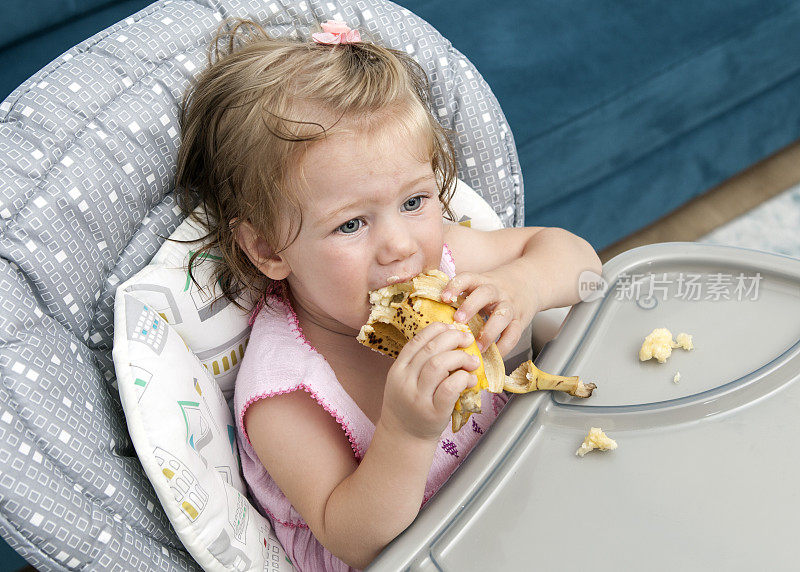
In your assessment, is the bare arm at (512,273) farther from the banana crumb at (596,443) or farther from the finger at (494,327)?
the banana crumb at (596,443)

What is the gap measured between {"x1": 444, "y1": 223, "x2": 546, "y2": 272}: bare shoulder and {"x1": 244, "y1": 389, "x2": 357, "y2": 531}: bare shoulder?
10.6 inches

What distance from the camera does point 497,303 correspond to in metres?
0.82

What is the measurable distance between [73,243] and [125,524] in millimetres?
265

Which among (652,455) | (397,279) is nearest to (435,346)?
(397,279)

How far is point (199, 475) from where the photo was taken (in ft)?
2.45

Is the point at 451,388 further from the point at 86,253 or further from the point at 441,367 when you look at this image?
the point at 86,253

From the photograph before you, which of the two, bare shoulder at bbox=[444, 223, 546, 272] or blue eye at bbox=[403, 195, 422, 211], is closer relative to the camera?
blue eye at bbox=[403, 195, 422, 211]

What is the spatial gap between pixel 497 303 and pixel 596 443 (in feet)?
0.56

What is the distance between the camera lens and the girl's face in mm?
754

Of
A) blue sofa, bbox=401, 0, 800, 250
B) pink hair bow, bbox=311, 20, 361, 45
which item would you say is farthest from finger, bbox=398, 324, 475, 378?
blue sofa, bbox=401, 0, 800, 250

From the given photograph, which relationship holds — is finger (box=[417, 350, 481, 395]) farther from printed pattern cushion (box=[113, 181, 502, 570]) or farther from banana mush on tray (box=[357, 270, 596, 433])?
printed pattern cushion (box=[113, 181, 502, 570])

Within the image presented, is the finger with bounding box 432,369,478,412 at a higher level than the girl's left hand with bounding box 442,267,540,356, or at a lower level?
higher

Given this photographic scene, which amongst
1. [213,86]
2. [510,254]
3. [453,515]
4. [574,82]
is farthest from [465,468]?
[574,82]

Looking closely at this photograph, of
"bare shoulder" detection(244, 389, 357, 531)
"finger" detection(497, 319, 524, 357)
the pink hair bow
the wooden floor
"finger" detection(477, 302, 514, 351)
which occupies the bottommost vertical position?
the wooden floor
